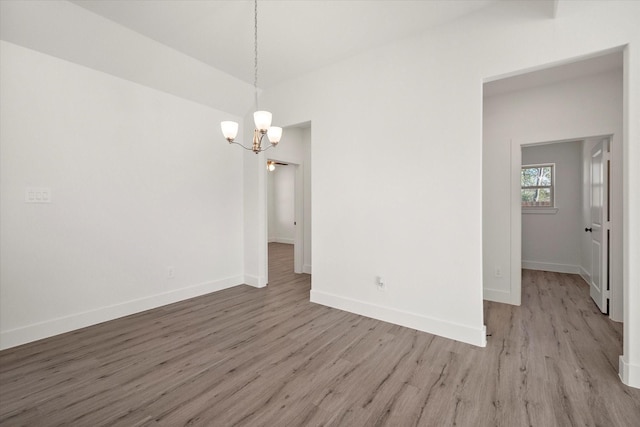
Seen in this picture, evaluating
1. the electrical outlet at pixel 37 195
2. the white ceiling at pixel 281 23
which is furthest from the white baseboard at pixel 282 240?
the electrical outlet at pixel 37 195

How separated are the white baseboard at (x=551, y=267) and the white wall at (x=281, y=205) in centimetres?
636

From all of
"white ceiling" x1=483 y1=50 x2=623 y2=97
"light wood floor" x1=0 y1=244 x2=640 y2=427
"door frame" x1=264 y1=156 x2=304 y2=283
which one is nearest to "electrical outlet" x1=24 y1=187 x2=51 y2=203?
"light wood floor" x1=0 y1=244 x2=640 y2=427

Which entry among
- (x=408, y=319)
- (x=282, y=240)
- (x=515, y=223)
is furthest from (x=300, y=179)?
(x=282, y=240)

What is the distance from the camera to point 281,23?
2.82 metres

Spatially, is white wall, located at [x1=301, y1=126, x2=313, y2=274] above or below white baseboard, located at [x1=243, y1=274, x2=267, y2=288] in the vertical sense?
above

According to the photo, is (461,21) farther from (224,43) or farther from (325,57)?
(224,43)

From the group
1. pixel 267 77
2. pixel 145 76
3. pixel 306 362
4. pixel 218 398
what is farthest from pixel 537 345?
pixel 145 76

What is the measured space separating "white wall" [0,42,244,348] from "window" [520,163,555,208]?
605 centimetres

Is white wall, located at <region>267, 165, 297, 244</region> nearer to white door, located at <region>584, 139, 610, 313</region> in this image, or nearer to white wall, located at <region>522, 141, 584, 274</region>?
white wall, located at <region>522, 141, 584, 274</region>

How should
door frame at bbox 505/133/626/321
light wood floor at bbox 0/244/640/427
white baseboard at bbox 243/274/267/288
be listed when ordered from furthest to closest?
1. white baseboard at bbox 243/274/267/288
2. door frame at bbox 505/133/626/321
3. light wood floor at bbox 0/244/640/427

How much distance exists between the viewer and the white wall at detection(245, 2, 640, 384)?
7.33 feet

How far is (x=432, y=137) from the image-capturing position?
114 inches

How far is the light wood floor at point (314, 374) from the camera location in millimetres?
1759

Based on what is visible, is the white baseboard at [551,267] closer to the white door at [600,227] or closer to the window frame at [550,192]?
the window frame at [550,192]
